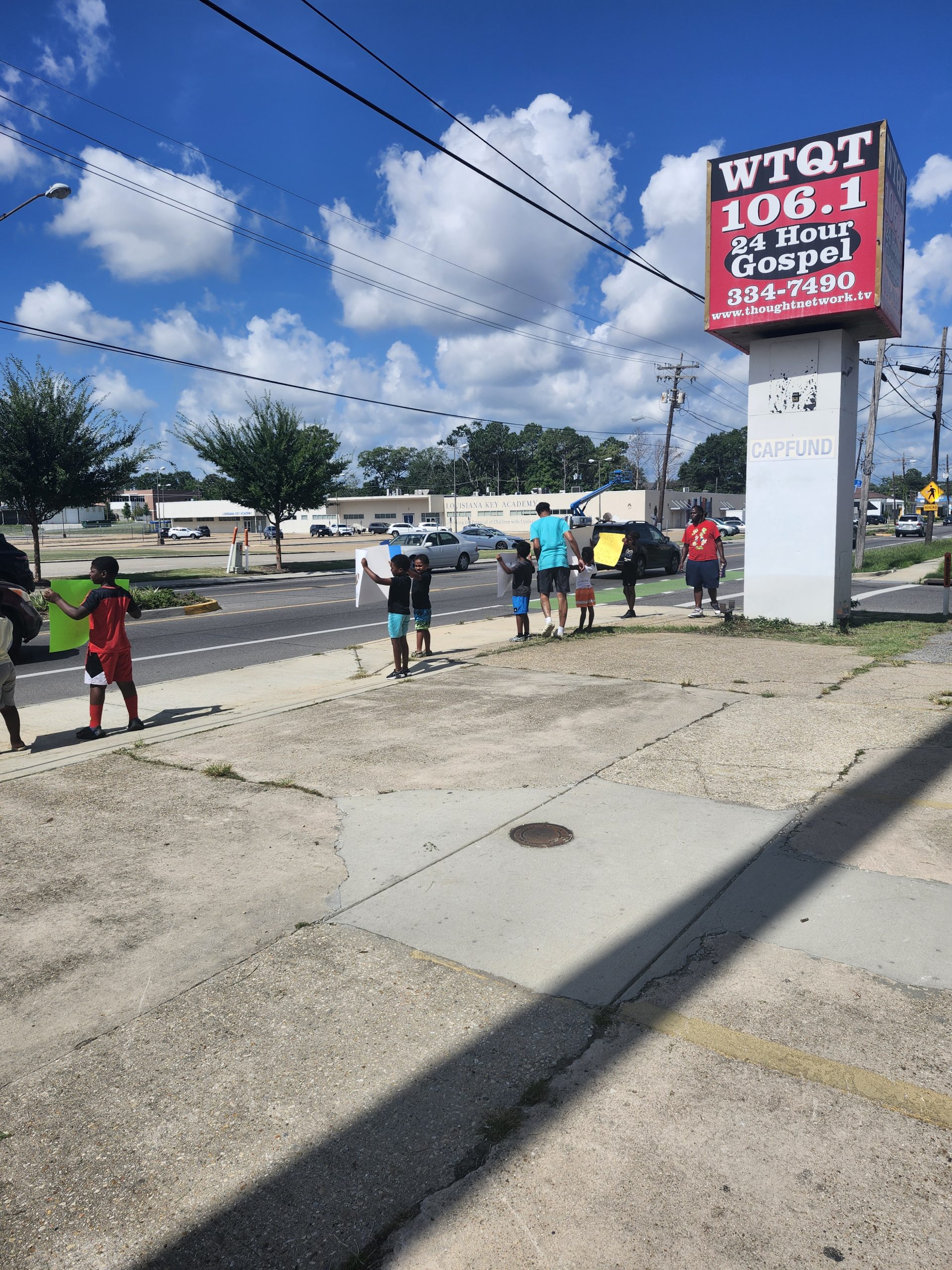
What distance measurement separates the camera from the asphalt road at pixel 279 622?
37.3 feet

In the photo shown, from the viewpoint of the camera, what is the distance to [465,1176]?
2.49 metres

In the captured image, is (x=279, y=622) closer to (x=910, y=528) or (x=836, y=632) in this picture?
(x=836, y=632)

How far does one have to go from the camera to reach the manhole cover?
486 cm

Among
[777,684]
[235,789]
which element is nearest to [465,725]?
[235,789]

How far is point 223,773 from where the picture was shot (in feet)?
20.7

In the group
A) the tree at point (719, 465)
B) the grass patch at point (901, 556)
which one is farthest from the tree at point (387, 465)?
the grass patch at point (901, 556)

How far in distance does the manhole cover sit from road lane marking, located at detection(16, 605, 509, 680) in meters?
8.11

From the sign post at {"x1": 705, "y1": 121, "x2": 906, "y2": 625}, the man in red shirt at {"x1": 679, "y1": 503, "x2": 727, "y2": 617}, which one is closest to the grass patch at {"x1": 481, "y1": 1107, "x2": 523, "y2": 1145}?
the sign post at {"x1": 705, "y1": 121, "x2": 906, "y2": 625}

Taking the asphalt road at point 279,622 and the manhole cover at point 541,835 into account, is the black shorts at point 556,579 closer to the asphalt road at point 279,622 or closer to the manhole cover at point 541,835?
the asphalt road at point 279,622

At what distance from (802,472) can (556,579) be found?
3.79m

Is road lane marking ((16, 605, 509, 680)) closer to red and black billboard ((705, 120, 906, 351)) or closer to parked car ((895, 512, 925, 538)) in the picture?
red and black billboard ((705, 120, 906, 351))

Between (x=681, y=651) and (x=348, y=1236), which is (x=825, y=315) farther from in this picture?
(x=348, y=1236)

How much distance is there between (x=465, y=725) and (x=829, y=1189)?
531 cm

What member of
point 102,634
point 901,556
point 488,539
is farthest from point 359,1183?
point 488,539
